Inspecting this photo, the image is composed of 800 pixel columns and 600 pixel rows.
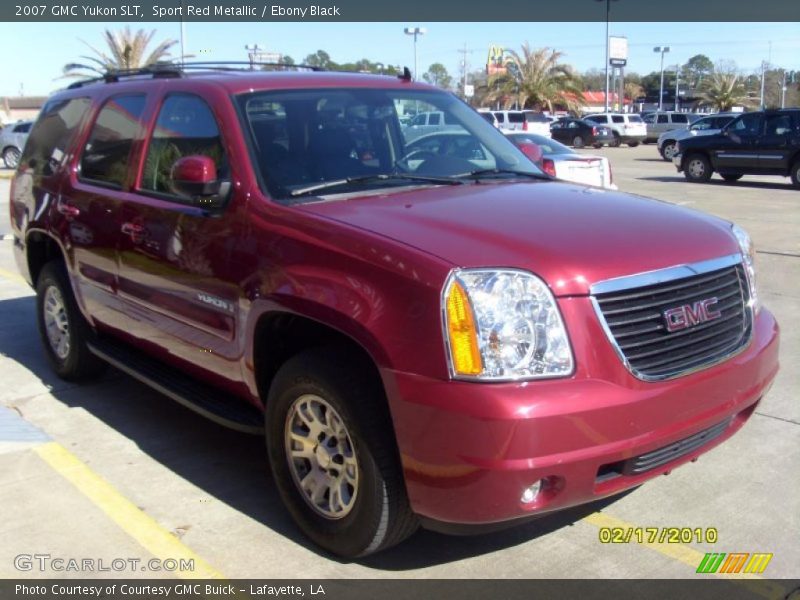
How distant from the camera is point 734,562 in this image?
358cm

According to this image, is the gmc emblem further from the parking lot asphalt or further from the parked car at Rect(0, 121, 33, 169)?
the parked car at Rect(0, 121, 33, 169)

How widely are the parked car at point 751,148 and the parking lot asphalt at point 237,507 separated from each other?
620 inches

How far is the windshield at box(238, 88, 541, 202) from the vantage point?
4.15 m

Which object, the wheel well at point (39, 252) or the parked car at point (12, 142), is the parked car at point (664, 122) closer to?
the parked car at point (12, 142)

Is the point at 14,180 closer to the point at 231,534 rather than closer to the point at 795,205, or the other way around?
the point at 231,534

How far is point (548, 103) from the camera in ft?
184

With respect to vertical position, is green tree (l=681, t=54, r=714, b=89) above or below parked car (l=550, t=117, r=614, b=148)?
above

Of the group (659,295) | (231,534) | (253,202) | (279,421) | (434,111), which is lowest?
(231,534)

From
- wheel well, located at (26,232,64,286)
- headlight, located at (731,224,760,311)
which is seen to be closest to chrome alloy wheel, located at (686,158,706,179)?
wheel well, located at (26,232,64,286)

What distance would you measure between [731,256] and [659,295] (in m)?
0.59

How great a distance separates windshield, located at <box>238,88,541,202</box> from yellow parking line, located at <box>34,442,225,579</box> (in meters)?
1.61

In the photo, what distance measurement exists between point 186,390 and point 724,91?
6556 centimetres

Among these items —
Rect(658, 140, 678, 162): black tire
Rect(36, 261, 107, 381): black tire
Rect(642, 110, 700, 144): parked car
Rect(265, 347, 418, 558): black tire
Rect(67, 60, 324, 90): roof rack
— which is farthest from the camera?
Rect(642, 110, 700, 144): parked car

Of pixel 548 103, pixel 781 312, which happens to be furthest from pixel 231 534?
pixel 548 103
